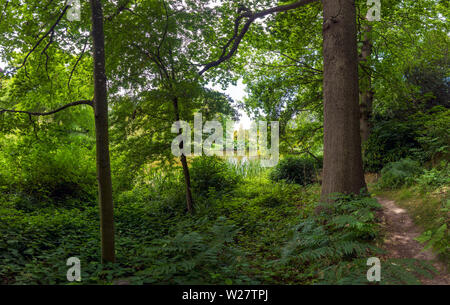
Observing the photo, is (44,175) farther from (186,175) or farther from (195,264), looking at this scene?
(195,264)

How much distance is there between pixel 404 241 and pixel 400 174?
3326 mm

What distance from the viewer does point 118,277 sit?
3.40 meters

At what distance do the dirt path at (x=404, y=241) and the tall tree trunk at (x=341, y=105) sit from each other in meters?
0.78

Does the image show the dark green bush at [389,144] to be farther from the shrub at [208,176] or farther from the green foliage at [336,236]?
the green foliage at [336,236]

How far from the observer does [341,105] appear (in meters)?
5.11

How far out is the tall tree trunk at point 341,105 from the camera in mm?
5020

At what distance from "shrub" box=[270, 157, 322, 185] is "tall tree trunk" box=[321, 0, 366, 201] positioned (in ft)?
18.5

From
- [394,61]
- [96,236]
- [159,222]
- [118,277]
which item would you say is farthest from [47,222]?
[394,61]

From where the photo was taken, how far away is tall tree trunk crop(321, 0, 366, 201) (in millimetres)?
5020

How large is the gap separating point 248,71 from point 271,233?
7.60 m

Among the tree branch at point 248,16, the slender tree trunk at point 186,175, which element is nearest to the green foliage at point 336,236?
the slender tree trunk at point 186,175

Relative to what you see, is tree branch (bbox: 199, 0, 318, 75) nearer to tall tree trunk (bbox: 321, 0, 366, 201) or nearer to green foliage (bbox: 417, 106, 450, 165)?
tall tree trunk (bbox: 321, 0, 366, 201)
